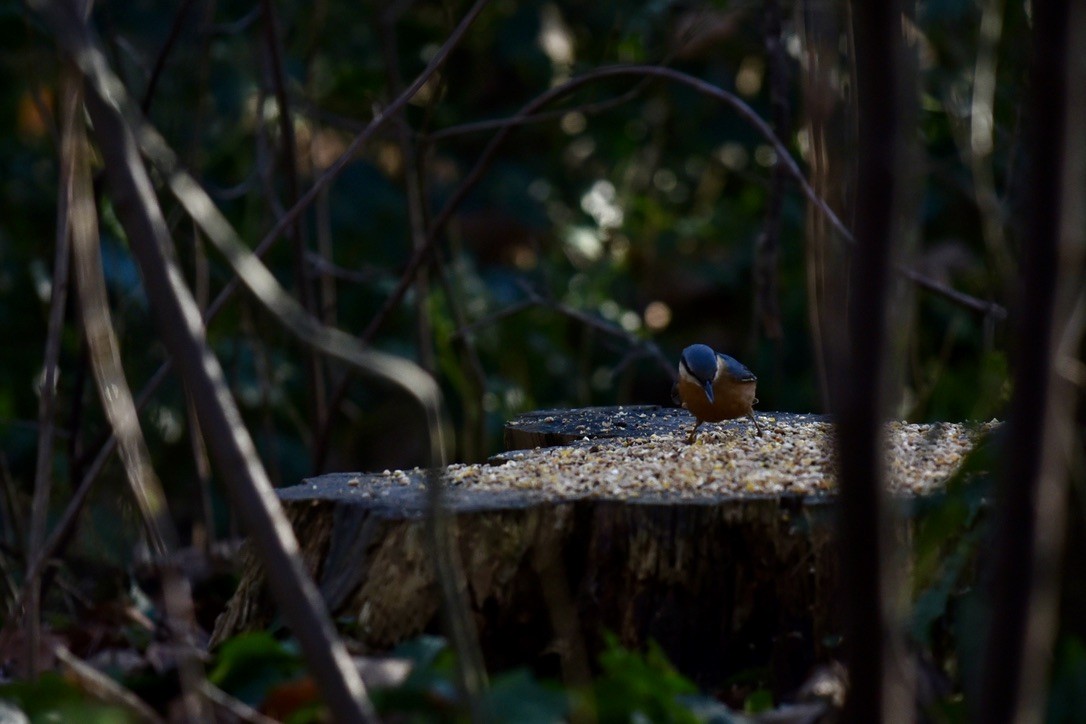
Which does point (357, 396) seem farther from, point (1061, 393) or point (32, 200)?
point (1061, 393)

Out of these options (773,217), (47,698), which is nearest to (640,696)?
(47,698)

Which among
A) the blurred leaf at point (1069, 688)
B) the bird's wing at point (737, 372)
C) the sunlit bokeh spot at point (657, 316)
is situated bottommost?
the blurred leaf at point (1069, 688)

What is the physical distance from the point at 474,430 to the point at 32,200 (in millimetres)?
2317

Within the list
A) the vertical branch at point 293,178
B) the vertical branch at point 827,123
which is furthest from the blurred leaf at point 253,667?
the vertical branch at point 293,178

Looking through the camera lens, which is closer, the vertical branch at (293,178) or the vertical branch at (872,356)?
the vertical branch at (872,356)

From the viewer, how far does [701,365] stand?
3.64 meters

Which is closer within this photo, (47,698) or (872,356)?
(872,356)

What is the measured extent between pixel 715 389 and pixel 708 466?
871mm

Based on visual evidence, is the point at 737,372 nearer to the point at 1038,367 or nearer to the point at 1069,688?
the point at 1069,688

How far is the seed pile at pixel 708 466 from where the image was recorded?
243 cm

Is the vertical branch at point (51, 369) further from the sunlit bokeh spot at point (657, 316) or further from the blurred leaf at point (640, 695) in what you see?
the sunlit bokeh spot at point (657, 316)

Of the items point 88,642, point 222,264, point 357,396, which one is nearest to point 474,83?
point 357,396

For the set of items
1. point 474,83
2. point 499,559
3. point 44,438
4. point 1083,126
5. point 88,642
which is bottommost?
point 88,642

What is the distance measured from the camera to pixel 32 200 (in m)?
5.88
